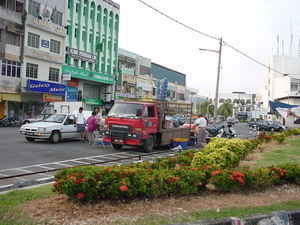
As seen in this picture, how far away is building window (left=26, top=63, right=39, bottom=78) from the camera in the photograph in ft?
110

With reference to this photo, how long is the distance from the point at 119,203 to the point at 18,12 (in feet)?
109

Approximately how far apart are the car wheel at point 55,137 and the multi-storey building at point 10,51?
18.4 meters

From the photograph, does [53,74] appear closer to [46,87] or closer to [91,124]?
[46,87]

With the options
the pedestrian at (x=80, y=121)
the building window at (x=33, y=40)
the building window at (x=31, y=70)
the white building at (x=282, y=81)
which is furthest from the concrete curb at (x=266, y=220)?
the white building at (x=282, y=81)

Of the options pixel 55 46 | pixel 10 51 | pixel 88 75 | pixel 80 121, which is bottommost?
pixel 80 121

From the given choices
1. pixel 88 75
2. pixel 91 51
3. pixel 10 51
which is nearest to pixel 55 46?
pixel 88 75

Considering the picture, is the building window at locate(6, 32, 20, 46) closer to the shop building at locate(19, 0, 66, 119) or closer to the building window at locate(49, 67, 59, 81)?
the shop building at locate(19, 0, 66, 119)

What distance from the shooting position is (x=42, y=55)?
35.0 meters

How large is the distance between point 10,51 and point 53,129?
20.1 meters

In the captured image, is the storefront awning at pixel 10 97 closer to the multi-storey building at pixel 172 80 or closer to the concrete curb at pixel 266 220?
the concrete curb at pixel 266 220

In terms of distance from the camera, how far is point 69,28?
130 ft

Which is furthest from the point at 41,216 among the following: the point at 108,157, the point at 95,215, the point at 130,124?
the point at 130,124

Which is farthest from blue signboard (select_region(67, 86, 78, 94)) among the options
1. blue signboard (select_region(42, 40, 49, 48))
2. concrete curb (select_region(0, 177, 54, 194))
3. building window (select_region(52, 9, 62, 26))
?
concrete curb (select_region(0, 177, 54, 194))

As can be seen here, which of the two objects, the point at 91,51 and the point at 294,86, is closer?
the point at 91,51
